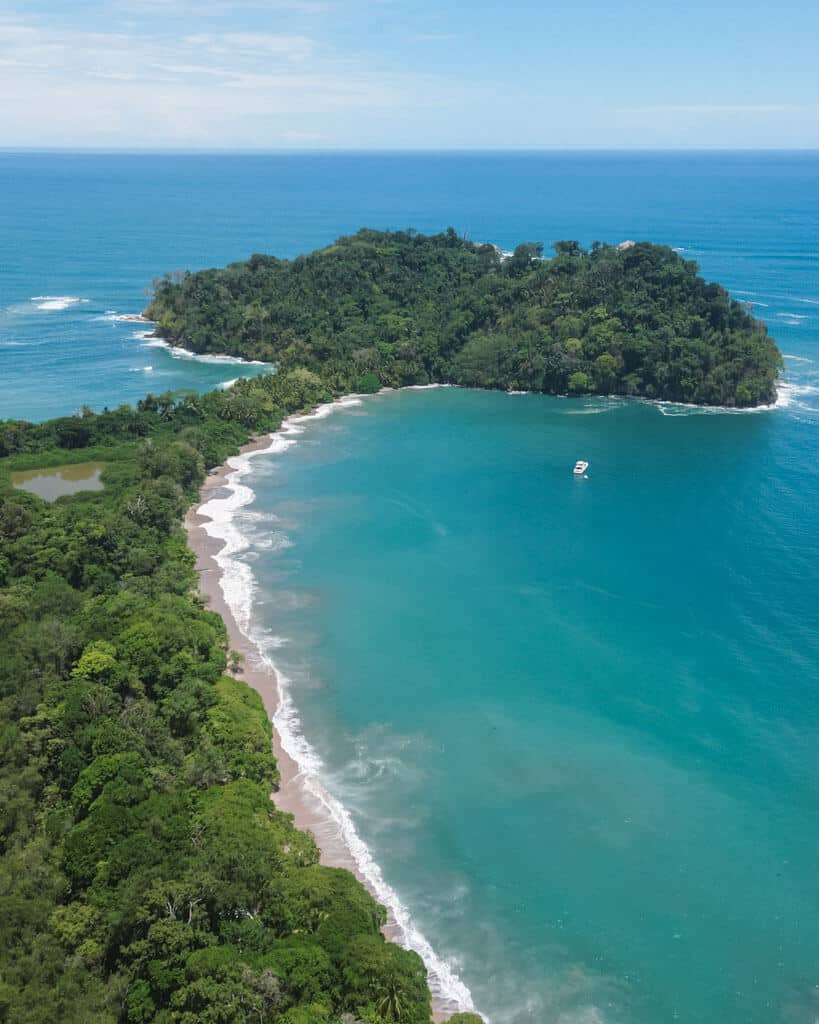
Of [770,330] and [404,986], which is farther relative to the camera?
[770,330]

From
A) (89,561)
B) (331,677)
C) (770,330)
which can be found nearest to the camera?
(331,677)

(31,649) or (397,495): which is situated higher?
(31,649)

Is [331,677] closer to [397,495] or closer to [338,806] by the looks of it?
[338,806]

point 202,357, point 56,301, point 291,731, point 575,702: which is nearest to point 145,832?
point 291,731

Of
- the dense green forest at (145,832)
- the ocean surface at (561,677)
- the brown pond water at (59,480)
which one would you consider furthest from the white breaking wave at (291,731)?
the brown pond water at (59,480)

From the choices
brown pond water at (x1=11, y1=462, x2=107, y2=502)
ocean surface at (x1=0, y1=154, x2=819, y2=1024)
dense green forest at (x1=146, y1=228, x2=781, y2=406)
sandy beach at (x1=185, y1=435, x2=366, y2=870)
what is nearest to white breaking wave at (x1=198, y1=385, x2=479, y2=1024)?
ocean surface at (x1=0, y1=154, x2=819, y2=1024)

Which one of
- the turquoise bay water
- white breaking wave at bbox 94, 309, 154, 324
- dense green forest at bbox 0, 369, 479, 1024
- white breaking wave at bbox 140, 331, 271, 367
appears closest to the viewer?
dense green forest at bbox 0, 369, 479, 1024

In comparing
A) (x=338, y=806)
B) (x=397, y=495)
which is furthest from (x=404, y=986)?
(x=397, y=495)

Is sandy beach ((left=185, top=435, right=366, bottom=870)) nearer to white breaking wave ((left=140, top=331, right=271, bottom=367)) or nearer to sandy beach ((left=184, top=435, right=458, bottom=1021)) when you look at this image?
sandy beach ((left=184, top=435, right=458, bottom=1021))
